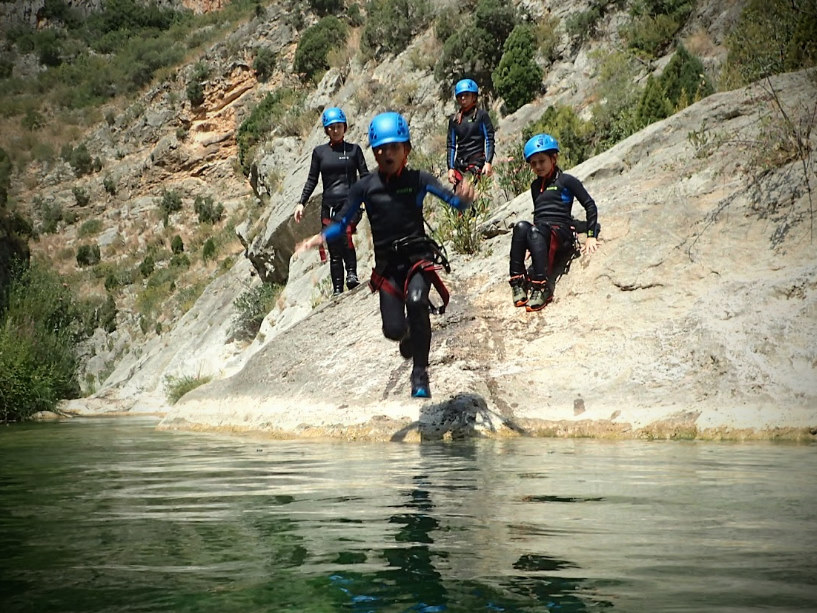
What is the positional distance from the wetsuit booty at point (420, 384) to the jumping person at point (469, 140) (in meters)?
5.75

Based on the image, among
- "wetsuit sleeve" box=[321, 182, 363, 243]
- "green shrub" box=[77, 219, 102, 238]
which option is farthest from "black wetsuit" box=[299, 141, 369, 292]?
"green shrub" box=[77, 219, 102, 238]

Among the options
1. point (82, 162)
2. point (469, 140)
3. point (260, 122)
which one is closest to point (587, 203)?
point (469, 140)

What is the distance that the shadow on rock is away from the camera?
7.12m

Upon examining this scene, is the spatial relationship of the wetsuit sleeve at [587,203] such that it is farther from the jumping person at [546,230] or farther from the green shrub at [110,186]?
the green shrub at [110,186]

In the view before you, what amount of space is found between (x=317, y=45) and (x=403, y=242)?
34279mm

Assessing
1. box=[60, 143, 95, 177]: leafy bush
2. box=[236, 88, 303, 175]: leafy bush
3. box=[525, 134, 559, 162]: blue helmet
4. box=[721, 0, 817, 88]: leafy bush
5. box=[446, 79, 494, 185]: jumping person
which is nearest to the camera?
box=[525, 134, 559, 162]: blue helmet

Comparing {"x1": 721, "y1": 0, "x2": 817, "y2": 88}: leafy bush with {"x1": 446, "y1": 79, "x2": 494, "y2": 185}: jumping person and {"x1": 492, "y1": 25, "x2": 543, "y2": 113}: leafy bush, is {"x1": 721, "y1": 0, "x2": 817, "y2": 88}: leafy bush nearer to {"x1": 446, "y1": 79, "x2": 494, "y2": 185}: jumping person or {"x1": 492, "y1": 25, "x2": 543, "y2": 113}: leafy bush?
{"x1": 446, "y1": 79, "x2": 494, "y2": 185}: jumping person

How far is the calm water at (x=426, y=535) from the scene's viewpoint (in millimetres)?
2166

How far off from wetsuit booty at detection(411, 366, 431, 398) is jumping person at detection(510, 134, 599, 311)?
2.47 m

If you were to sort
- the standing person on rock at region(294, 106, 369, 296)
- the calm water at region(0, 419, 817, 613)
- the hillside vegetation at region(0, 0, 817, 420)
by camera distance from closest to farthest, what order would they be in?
the calm water at region(0, 419, 817, 613)
the standing person on rock at region(294, 106, 369, 296)
the hillside vegetation at region(0, 0, 817, 420)

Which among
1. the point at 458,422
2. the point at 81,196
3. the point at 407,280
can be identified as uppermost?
the point at 81,196

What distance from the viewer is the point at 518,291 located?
8656mm

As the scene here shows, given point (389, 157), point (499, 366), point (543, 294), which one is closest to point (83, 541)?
point (389, 157)

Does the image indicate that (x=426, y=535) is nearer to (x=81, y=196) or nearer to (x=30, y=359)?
(x=30, y=359)
